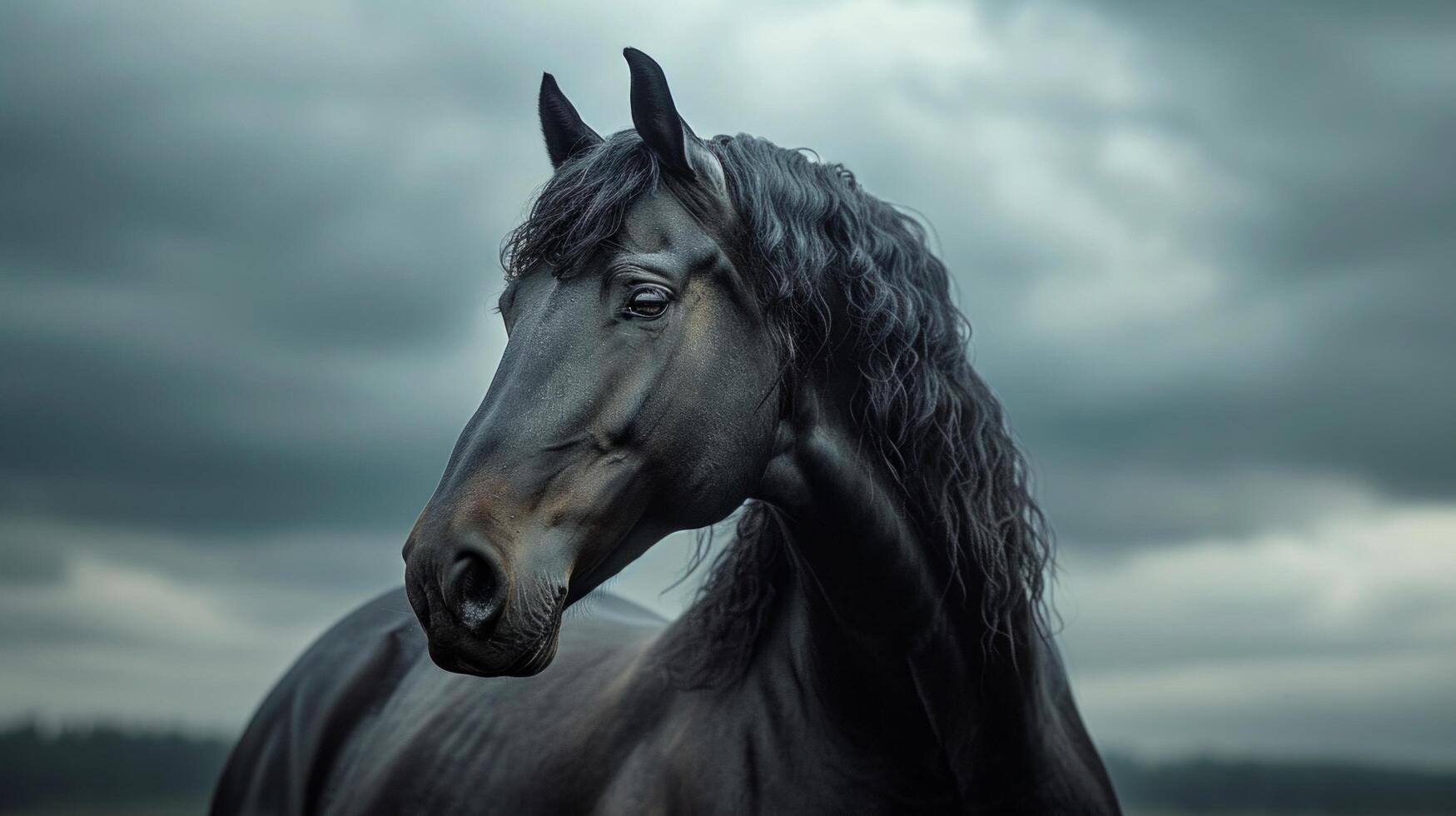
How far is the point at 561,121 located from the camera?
3.17 m

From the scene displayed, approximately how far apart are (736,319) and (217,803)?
13.6ft

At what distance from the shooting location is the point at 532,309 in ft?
8.70

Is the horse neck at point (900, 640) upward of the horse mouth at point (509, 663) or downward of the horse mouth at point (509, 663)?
upward

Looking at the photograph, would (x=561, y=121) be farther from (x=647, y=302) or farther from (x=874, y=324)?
(x=874, y=324)

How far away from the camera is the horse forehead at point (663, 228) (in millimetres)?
2691

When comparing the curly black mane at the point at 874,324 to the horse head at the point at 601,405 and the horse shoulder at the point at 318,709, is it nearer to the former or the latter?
the horse head at the point at 601,405

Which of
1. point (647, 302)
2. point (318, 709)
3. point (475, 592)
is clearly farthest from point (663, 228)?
point (318, 709)

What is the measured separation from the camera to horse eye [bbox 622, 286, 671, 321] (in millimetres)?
2613

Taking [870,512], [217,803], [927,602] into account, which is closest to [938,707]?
[927,602]

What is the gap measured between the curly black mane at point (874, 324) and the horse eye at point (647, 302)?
0.15 m

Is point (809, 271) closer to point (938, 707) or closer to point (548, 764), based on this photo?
point (938, 707)

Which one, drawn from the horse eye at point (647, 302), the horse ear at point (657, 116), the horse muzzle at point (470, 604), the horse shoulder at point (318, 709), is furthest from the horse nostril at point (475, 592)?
the horse shoulder at point (318, 709)

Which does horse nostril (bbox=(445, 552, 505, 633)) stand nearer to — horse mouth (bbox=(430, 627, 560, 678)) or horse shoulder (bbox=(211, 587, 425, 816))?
horse mouth (bbox=(430, 627, 560, 678))

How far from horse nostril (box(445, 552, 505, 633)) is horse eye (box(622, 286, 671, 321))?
64 cm
